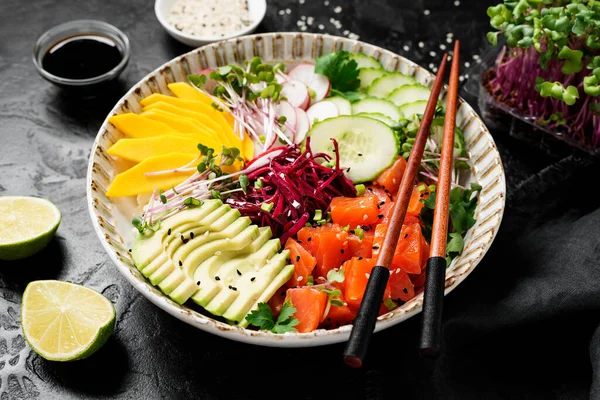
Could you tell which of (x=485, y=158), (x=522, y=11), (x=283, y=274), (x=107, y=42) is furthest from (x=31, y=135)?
(x=522, y=11)

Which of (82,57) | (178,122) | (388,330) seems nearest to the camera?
(388,330)

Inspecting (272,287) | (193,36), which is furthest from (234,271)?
(193,36)

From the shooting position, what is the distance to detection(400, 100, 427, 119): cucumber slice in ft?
10.4

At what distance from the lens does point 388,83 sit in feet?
11.1

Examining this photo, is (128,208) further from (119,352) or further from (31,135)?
(31,135)

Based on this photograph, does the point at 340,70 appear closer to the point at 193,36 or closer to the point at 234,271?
the point at 193,36

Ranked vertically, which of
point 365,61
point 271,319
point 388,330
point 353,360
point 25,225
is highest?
point 365,61

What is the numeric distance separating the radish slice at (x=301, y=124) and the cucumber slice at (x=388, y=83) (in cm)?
42

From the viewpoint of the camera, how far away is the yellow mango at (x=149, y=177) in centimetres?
283

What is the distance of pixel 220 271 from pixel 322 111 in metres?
1.13

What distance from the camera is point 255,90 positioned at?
3332mm

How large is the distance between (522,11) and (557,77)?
423 millimetres

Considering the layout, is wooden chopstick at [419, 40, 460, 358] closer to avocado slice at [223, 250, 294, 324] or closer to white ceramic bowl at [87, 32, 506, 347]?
white ceramic bowl at [87, 32, 506, 347]

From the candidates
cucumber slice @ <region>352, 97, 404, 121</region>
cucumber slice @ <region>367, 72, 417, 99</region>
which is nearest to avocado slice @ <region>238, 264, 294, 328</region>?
cucumber slice @ <region>352, 97, 404, 121</region>
